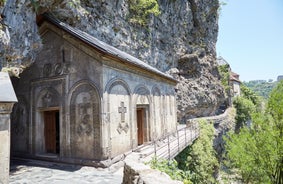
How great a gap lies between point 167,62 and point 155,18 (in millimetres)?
5797

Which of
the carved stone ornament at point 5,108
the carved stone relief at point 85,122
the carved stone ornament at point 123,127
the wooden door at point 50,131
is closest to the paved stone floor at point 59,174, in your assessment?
the carved stone relief at point 85,122

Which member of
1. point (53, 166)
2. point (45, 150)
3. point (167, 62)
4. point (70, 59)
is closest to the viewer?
point (53, 166)

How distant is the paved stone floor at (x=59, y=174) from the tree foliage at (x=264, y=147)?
9.84 m

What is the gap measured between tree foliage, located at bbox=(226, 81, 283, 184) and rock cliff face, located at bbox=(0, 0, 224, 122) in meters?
11.8

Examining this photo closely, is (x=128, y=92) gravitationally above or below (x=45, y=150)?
above

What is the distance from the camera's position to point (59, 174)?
724 centimetres

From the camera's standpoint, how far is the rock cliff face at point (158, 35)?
691cm

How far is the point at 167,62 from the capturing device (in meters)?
26.4

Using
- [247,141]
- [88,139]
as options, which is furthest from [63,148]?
[247,141]

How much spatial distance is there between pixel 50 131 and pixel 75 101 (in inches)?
103

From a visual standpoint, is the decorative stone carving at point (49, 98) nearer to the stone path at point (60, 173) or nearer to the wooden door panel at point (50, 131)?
the wooden door panel at point (50, 131)

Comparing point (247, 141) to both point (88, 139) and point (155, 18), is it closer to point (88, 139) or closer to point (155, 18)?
point (88, 139)

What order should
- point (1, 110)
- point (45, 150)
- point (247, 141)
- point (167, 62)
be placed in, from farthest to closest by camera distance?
point (167, 62) < point (247, 141) < point (45, 150) < point (1, 110)

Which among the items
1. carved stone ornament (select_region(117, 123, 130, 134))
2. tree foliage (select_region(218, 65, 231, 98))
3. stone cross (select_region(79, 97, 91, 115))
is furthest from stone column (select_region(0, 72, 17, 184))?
tree foliage (select_region(218, 65, 231, 98))
